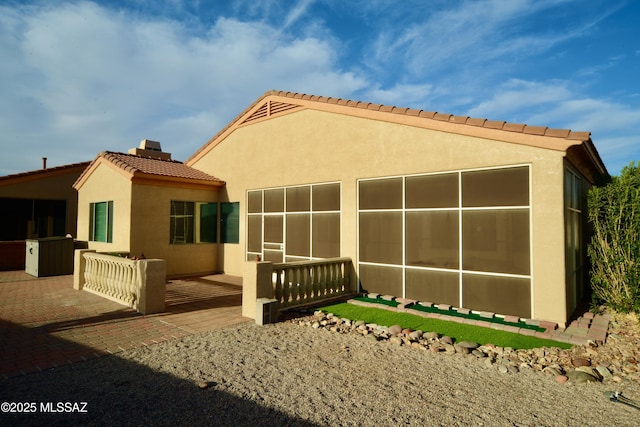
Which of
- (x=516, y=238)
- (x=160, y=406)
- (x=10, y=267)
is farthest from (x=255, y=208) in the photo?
(x=10, y=267)

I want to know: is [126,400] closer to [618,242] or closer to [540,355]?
[540,355]

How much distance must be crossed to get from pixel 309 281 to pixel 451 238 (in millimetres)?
3471

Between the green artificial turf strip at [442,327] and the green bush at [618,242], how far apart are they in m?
3.02

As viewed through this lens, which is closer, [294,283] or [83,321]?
[83,321]

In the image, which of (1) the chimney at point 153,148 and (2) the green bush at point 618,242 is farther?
(1) the chimney at point 153,148

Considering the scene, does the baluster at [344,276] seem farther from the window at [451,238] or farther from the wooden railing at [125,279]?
the wooden railing at [125,279]

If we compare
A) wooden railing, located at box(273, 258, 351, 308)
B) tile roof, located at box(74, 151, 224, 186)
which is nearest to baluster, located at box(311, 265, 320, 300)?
wooden railing, located at box(273, 258, 351, 308)

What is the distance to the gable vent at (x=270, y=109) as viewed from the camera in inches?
463

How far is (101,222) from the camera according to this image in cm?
1341

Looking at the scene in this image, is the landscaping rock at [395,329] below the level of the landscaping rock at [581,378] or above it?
above

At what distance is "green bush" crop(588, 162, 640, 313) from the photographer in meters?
7.30

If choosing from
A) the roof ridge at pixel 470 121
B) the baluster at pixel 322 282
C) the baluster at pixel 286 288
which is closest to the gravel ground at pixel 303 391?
the baluster at pixel 286 288

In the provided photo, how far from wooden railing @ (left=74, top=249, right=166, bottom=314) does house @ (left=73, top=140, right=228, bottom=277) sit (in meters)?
1.37

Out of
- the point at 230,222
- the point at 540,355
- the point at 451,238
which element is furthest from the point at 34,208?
the point at 540,355
